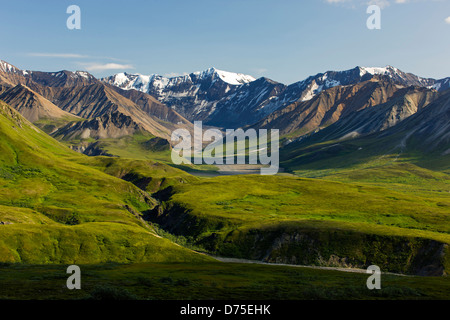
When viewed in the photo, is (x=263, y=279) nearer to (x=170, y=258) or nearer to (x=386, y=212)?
(x=170, y=258)

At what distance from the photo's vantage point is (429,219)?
12925 cm

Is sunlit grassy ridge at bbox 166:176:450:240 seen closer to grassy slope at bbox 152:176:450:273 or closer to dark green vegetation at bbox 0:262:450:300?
grassy slope at bbox 152:176:450:273

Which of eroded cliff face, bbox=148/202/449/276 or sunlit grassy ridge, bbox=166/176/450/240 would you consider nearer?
eroded cliff face, bbox=148/202/449/276

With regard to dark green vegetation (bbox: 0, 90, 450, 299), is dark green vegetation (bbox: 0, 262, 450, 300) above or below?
above

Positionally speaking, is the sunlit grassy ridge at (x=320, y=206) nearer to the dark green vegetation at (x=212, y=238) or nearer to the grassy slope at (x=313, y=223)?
the grassy slope at (x=313, y=223)

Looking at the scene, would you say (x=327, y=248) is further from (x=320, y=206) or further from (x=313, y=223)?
(x=320, y=206)

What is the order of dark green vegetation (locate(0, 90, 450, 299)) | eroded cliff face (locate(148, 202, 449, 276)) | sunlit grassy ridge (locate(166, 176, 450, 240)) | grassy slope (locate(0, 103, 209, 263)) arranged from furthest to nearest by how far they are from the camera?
sunlit grassy ridge (locate(166, 176, 450, 240)) < eroded cliff face (locate(148, 202, 449, 276)) < grassy slope (locate(0, 103, 209, 263)) < dark green vegetation (locate(0, 90, 450, 299))

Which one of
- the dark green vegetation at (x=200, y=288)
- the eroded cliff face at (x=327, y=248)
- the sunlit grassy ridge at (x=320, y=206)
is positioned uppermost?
the dark green vegetation at (x=200, y=288)

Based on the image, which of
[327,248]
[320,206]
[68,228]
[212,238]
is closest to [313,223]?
[327,248]

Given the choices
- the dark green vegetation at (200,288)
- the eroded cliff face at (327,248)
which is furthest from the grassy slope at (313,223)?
the dark green vegetation at (200,288)

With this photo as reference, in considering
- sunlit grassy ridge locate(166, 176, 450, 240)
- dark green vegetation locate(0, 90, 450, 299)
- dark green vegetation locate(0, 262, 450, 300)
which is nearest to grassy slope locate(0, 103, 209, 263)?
dark green vegetation locate(0, 90, 450, 299)
